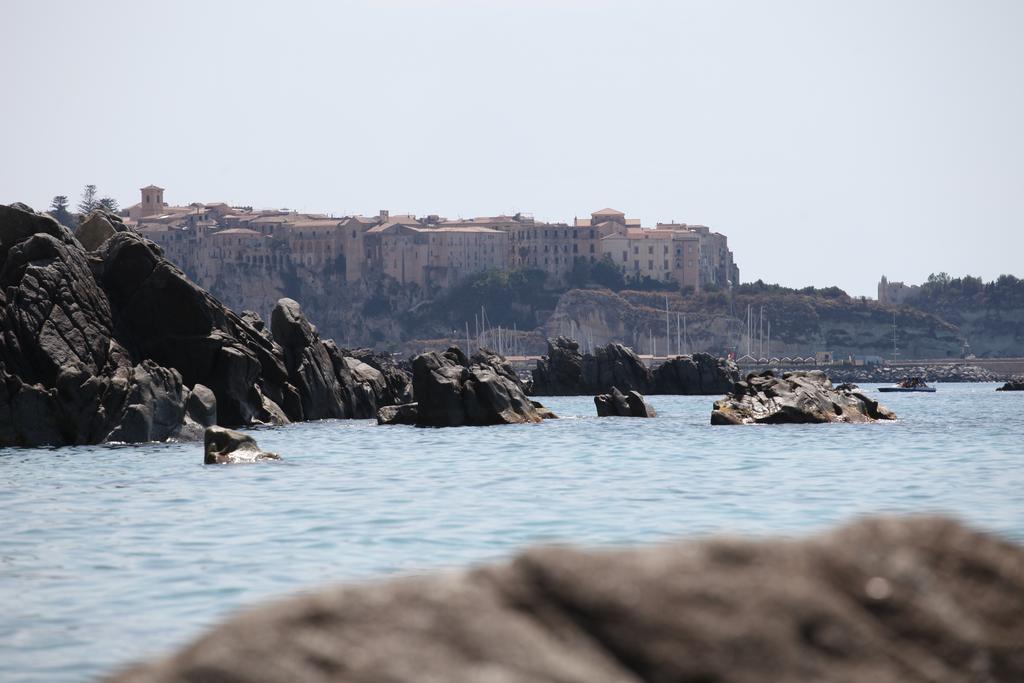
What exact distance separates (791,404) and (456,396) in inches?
582

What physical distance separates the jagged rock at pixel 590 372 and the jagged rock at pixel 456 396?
65097 mm

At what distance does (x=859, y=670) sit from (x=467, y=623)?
5.05 ft

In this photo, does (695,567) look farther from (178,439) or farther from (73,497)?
(178,439)

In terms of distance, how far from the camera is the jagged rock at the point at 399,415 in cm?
6500

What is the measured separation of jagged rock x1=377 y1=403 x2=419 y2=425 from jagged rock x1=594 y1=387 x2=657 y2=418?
14.4 meters

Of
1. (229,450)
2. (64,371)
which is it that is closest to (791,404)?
(229,450)

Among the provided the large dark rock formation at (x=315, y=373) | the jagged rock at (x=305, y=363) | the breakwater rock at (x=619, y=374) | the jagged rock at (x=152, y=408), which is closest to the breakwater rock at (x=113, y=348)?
the jagged rock at (x=152, y=408)

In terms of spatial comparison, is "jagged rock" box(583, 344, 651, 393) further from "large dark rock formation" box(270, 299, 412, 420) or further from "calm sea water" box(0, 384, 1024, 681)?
"calm sea water" box(0, 384, 1024, 681)

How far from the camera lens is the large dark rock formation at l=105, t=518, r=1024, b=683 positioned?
16.8 ft

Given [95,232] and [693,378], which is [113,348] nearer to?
[95,232]

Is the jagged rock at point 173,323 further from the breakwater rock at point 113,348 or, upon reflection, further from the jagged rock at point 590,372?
the jagged rock at point 590,372

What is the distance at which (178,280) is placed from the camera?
2291 inches

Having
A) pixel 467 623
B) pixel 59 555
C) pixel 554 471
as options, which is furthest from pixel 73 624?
pixel 554 471

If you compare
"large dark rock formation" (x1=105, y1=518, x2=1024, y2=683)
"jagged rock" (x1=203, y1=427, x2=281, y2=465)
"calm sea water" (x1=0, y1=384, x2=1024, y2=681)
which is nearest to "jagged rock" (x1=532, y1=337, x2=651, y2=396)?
"calm sea water" (x1=0, y1=384, x2=1024, y2=681)
